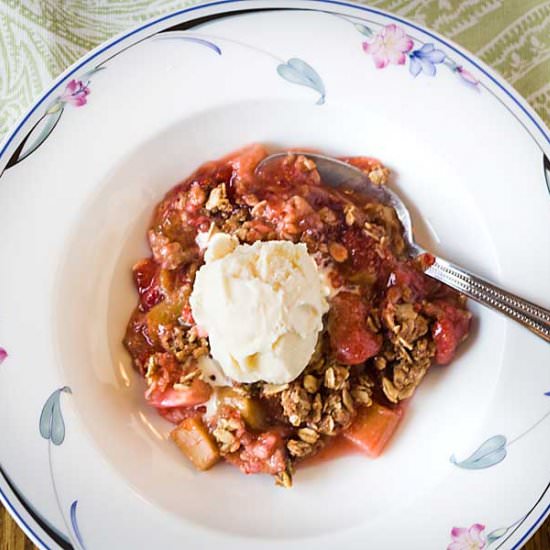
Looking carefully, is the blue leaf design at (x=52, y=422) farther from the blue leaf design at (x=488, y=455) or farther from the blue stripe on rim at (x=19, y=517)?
the blue leaf design at (x=488, y=455)

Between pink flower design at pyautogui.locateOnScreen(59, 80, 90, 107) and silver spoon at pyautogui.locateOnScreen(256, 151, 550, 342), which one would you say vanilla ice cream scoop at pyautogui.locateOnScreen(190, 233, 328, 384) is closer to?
silver spoon at pyautogui.locateOnScreen(256, 151, 550, 342)

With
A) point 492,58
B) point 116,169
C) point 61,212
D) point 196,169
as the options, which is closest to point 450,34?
point 492,58

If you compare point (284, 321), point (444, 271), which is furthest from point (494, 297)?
point (284, 321)

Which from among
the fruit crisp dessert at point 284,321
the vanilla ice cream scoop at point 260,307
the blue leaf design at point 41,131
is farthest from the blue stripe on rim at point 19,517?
the blue leaf design at point 41,131

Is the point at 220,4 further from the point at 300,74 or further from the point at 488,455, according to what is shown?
the point at 488,455

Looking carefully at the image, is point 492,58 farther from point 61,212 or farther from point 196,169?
point 61,212

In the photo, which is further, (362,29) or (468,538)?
(362,29)

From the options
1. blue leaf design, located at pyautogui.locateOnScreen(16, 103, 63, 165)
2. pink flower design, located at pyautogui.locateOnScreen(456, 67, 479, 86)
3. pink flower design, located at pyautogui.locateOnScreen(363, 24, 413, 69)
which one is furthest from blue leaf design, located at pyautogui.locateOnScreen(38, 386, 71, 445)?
pink flower design, located at pyautogui.locateOnScreen(456, 67, 479, 86)
